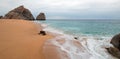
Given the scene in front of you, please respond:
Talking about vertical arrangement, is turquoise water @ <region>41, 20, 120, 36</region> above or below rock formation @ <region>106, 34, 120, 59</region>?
below

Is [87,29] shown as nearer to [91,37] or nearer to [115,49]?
[91,37]

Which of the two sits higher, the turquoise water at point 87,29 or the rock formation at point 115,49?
the rock formation at point 115,49

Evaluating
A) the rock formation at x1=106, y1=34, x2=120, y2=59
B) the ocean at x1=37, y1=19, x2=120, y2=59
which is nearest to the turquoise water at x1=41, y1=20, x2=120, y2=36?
the ocean at x1=37, y1=19, x2=120, y2=59

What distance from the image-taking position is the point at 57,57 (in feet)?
19.4

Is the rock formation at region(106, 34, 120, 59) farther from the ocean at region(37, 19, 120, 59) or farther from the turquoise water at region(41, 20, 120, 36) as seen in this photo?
the turquoise water at region(41, 20, 120, 36)

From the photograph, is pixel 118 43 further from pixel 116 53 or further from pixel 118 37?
pixel 116 53

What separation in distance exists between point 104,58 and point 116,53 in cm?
143

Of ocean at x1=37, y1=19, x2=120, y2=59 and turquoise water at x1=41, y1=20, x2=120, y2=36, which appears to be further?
turquoise water at x1=41, y1=20, x2=120, y2=36

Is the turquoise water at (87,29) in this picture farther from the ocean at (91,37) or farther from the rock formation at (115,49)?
the rock formation at (115,49)

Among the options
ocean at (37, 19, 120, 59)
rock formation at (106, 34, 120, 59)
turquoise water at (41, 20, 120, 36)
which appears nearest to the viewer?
ocean at (37, 19, 120, 59)

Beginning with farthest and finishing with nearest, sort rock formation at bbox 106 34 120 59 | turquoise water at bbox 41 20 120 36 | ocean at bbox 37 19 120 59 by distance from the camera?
turquoise water at bbox 41 20 120 36, rock formation at bbox 106 34 120 59, ocean at bbox 37 19 120 59

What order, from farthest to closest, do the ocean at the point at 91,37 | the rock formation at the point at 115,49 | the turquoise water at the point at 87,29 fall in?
1. the turquoise water at the point at 87,29
2. the rock formation at the point at 115,49
3. the ocean at the point at 91,37

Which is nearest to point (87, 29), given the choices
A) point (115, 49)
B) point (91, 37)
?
point (91, 37)

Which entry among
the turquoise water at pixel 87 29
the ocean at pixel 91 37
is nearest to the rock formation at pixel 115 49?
the ocean at pixel 91 37
